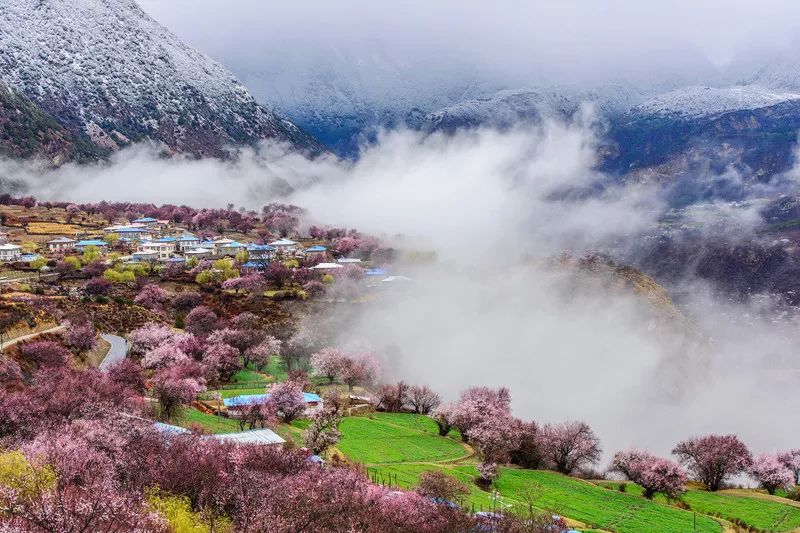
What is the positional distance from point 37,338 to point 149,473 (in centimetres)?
3623

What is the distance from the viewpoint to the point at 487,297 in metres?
122

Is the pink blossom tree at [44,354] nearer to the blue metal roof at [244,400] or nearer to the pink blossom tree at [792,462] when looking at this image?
the blue metal roof at [244,400]

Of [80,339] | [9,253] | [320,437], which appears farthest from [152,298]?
[320,437]

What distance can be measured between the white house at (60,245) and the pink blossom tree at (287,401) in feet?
239

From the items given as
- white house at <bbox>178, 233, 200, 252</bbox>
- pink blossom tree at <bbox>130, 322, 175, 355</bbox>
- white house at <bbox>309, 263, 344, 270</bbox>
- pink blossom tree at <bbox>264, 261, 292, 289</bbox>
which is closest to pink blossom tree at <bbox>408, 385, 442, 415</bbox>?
pink blossom tree at <bbox>130, 322, 175, 355</bbox>

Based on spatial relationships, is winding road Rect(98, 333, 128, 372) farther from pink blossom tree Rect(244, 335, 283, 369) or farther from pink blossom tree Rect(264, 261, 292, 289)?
pink blossom tree Rect(264, 261, 292, 289)

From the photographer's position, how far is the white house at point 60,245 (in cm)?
10806

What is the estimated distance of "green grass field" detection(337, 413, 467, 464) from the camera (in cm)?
4876

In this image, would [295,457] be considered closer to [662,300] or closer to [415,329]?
[415,329]

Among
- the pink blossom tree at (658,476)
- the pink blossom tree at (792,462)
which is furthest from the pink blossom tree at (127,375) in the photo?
the pink blossom tree at (792,462)

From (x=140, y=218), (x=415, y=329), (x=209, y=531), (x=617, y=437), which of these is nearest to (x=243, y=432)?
(x=209, y=531)

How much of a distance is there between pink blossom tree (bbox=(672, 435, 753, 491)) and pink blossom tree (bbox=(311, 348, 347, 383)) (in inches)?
1339

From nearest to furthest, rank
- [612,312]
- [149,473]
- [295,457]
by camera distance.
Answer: [149,473], [295,457], [612,312]

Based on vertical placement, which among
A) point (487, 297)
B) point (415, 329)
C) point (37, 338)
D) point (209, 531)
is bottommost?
point (209, 531)
